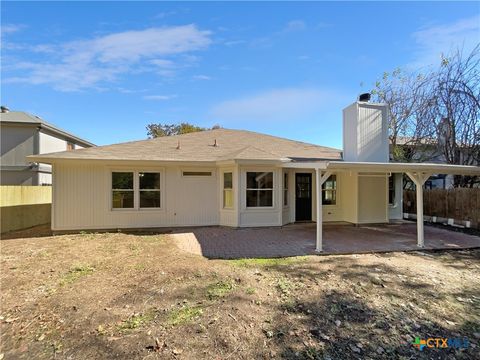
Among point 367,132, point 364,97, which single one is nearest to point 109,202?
point 367,132

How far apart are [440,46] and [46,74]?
18.4 metres

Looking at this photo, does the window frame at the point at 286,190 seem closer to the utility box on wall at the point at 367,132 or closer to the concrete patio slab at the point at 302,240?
the concrete patio slab at the point at 302,240

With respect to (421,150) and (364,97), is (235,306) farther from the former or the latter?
(421,150)

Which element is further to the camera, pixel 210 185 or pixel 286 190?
pixel 286 190

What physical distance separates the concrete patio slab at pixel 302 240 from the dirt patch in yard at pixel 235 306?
0.69m

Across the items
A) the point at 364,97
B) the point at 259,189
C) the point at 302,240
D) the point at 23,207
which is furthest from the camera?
the point at 23,207

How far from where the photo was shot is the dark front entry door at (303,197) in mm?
11203

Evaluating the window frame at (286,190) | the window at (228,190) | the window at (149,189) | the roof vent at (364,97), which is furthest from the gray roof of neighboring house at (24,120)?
the roof vent at (364,97)

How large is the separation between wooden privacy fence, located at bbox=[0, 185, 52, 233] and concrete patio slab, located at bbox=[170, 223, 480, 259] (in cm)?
662

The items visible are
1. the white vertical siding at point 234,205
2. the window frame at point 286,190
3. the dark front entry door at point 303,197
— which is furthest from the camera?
the dark front entry door at point 303,197

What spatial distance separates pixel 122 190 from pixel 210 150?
3.80 meters

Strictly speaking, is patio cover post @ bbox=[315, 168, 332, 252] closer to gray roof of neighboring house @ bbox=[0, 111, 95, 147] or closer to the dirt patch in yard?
the dirt patch in yard

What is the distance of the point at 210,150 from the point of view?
11.4 meters

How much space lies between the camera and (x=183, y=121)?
32.8 metres
